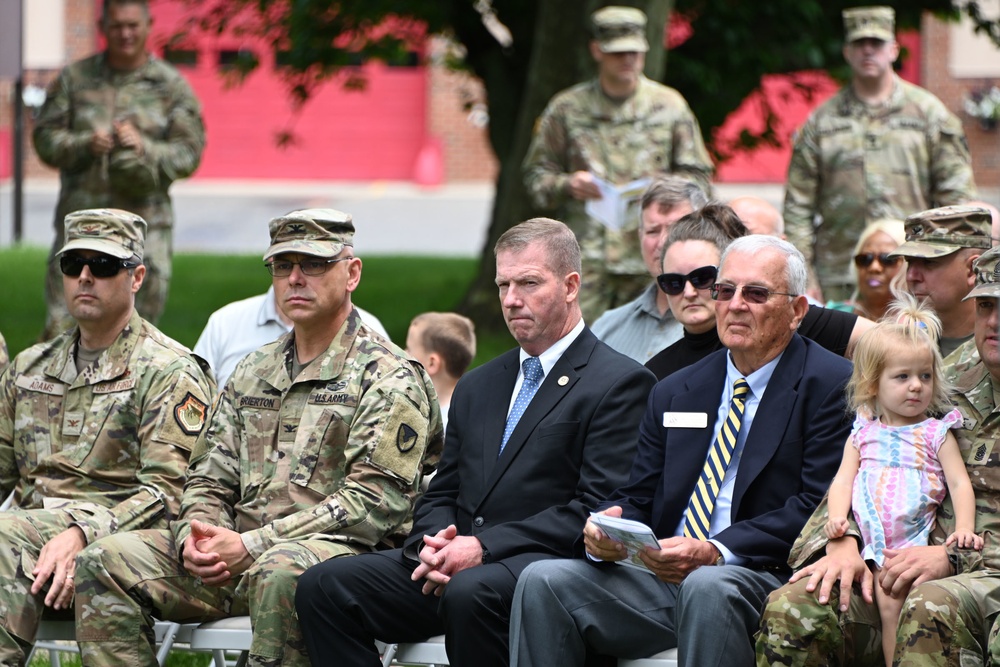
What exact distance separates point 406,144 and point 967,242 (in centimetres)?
2677

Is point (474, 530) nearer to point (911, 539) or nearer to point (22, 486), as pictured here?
point (911, 539)

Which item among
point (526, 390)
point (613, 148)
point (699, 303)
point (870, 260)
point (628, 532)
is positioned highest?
point (613, 148)

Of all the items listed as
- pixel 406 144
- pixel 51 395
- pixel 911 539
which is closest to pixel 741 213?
pixel 911 539

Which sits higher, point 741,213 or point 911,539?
point 741,213

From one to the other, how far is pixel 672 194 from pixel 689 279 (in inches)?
44.1

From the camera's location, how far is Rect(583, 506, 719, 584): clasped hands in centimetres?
475

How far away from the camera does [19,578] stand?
533 centimetres

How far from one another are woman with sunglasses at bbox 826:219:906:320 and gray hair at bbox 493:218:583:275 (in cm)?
170

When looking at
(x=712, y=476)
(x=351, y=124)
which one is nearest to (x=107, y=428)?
(x=712, y=476)

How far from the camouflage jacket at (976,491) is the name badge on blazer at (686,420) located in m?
0.48

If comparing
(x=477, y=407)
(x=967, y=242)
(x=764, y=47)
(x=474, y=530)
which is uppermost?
(x=764, y=47)

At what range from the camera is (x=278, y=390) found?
553 cm

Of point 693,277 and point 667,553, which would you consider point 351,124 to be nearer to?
point 693,277

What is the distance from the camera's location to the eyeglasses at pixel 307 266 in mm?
5625
